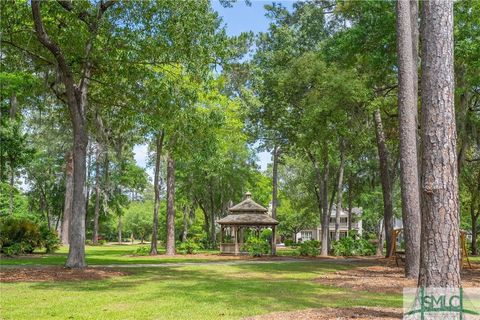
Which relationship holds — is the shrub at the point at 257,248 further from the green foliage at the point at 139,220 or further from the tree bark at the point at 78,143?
the green foliage at the point at 139,220

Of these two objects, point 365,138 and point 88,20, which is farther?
point 365,138

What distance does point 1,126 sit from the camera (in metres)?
21.5

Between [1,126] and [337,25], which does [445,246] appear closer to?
[1,126]

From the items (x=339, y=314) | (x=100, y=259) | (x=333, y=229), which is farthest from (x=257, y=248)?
(x=333, y=229)

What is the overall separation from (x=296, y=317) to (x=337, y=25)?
86.8 feet

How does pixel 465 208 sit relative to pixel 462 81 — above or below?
below

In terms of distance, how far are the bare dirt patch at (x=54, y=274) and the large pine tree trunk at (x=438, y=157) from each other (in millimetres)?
Answer: 9904

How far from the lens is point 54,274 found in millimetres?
13234

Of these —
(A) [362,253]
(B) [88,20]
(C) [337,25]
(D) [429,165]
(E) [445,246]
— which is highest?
(C) [337,25]

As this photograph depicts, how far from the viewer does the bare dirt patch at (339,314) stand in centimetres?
659

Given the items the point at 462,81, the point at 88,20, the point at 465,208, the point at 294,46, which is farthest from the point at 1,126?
the point at 465,208

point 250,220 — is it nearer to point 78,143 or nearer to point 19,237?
point 19,237

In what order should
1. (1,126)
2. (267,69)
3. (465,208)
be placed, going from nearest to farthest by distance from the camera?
(1,126) → (267,69) → (465,208)

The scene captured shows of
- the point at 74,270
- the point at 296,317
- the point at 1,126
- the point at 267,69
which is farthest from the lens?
the point at 267,69
